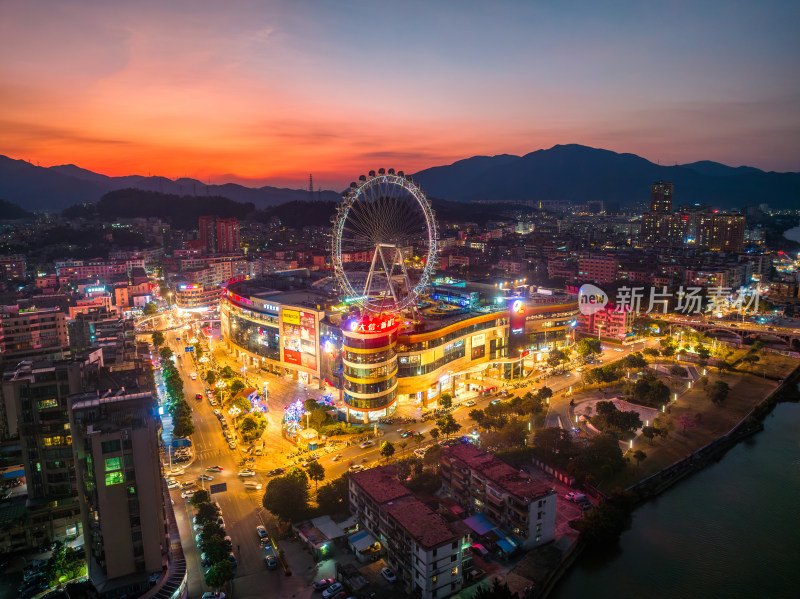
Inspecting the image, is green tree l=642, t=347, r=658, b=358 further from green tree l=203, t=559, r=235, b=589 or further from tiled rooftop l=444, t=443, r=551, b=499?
green tree l=203, t=559, r=235, b=589

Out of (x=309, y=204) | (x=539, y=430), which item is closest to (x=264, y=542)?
(x=539, y=430)

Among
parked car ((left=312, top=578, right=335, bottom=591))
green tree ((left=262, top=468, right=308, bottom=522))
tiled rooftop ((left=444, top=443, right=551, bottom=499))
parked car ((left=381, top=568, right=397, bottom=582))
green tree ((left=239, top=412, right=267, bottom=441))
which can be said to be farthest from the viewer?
green tree ((left=239, top=412, right=267, bottom=441))

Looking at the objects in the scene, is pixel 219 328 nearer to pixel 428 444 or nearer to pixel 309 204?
pixel 428 444

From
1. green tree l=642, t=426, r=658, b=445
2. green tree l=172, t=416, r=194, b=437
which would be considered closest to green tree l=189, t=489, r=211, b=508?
green tree l=172, t=416, r=194, b=437

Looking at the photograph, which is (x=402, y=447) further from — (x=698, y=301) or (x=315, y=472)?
(x=698, y=301)

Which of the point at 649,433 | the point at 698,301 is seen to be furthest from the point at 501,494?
the point at 698,301

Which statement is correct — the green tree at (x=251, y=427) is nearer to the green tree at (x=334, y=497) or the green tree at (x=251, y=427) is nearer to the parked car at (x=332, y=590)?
the green tree at (x=334, y=497)
